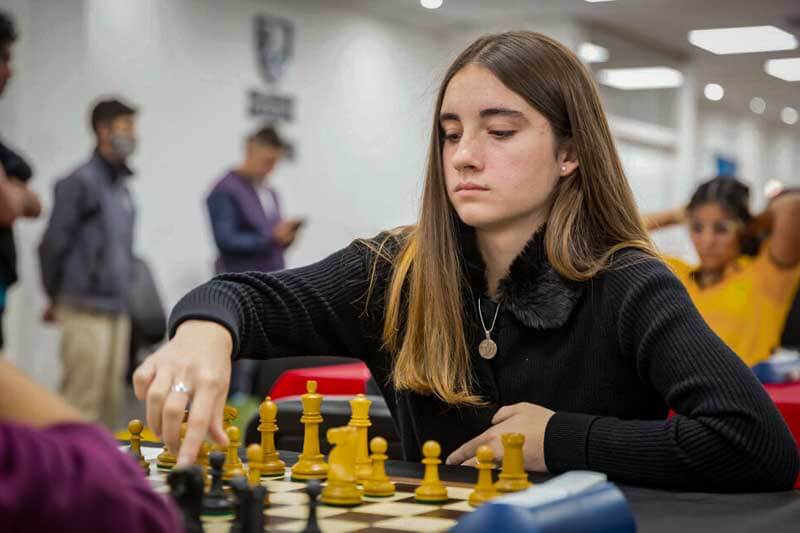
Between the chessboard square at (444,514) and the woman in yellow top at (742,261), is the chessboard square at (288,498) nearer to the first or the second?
the chessboard square at (444,514)

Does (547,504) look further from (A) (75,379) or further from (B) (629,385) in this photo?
(A) (75,379)

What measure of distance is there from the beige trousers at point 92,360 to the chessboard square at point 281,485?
187 inches

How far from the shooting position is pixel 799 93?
48.1 feet

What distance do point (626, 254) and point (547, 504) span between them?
3.10 ft

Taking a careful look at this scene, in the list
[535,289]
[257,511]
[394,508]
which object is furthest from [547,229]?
[257,511]

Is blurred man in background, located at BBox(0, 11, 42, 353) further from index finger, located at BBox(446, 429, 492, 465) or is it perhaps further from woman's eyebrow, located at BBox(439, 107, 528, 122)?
index finger, located at BBox(446, 429, 492, 465)

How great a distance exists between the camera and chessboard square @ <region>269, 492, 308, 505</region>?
1.23 metres

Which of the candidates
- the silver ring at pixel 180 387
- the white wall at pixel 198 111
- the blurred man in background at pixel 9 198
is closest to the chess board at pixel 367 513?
the silver ring at pixel 180 387

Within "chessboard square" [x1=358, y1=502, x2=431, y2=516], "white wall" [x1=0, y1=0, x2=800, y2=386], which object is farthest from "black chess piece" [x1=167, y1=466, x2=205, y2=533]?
"white wall" [x1=0, y1=0, x2=800, y2=386]

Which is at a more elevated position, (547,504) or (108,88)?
(108,88)

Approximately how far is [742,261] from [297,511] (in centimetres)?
381

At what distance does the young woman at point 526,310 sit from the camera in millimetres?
1541

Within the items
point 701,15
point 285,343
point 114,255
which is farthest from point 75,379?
point 701,15

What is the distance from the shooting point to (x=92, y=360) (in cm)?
601
